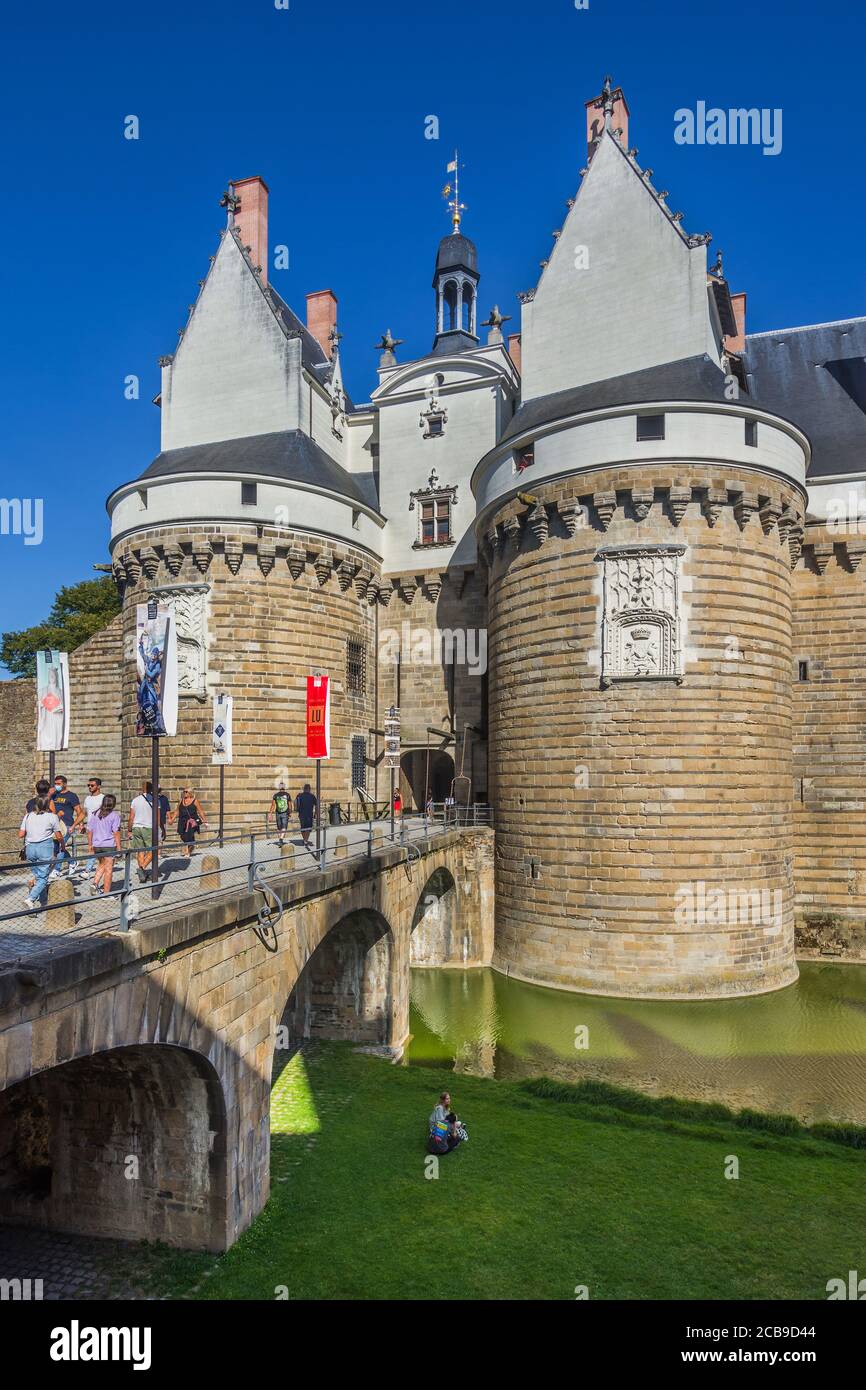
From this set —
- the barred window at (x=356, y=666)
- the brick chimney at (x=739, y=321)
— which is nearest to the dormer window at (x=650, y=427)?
the brick chimney at (x=739, y=321)

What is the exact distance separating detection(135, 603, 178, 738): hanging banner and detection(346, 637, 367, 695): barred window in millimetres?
17778

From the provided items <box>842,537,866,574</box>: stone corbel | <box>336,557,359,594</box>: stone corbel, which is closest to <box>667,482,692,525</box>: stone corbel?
<box>842,537,866,574</box>: stone corbel

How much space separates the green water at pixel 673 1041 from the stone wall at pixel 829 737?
2.88 metres

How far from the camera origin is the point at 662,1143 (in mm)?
13164

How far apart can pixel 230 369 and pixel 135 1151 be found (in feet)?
86.8

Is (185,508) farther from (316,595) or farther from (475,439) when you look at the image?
(475,439)

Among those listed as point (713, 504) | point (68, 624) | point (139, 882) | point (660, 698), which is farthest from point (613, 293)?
point (68, 624)

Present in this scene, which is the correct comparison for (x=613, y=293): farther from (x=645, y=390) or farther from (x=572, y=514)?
(x=572, y=514)

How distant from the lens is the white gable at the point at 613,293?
2400cm

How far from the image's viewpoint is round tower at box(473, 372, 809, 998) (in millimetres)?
21344

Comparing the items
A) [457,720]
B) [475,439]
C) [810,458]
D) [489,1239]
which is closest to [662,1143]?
[489,1239]

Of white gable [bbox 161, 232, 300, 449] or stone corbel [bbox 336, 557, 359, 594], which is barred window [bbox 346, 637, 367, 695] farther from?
white gable [bbox 161, 232, 300, 449]

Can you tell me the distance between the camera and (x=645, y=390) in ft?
74.8

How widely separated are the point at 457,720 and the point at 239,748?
869 cm
